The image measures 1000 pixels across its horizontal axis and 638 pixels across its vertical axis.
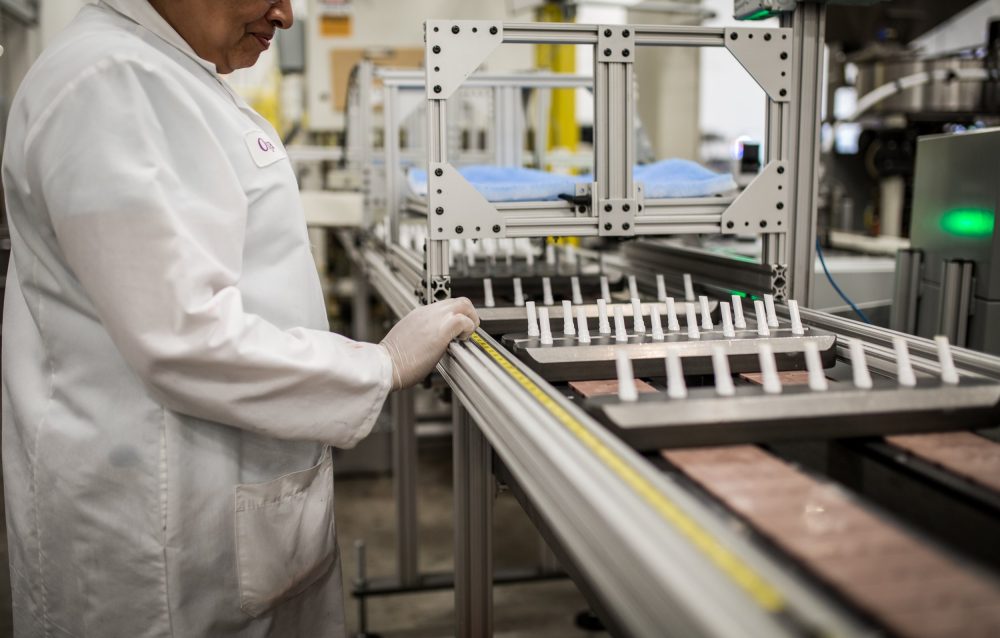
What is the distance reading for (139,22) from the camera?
119 cm

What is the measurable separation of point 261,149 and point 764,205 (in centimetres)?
94

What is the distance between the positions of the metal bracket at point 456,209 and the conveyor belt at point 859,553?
0.81 metres

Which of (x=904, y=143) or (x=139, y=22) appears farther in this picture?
(x=904, y=143)

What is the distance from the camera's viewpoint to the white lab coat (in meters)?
1.02

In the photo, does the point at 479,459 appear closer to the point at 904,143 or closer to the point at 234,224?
the point at 234,224

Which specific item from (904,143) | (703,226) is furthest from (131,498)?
(904,143)

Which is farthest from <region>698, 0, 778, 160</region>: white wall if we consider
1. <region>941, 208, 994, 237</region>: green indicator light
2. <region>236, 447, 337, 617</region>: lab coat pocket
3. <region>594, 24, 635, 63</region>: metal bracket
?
<region>236, 447, 337, 617</region>: lab coat pocket

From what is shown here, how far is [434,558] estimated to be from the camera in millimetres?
3238

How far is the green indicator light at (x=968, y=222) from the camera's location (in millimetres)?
1984

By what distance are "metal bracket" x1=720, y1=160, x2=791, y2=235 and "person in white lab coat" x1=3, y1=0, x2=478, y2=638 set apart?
0.61m

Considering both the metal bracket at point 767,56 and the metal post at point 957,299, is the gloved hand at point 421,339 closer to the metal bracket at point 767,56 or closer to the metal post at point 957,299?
the metal bracket at point 767,56

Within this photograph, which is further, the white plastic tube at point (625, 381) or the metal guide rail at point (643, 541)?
the white plastic tube at point (625, 381)

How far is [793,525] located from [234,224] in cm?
77

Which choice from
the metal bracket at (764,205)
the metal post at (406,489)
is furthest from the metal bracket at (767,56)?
the metal post at (406,489)
